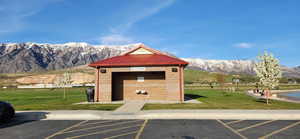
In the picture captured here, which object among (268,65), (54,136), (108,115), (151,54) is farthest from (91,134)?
(268,65)

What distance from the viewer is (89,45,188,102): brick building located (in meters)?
17.5

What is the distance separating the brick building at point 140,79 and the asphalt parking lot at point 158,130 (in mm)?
7996

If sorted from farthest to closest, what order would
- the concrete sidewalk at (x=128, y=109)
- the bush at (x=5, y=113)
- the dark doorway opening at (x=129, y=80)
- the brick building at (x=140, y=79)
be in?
1. the dark doorway opening at (x=129, y=80)
2. the brick building at (x=140, y=79)
3. the concrete sidewalk at (x=128, y=109)
4. the bush at (x=5, y=113)

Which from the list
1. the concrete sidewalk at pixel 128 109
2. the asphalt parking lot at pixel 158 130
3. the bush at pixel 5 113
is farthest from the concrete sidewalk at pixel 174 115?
the asphalt parking lot at pixel 158 130

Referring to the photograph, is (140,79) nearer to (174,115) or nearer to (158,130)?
(174,115)

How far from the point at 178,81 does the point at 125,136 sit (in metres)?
10.9

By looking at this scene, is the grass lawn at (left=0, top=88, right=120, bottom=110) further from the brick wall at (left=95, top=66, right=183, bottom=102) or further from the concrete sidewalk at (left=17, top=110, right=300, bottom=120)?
the brick wall at (left=95, top=66, right=183, bottom=102)

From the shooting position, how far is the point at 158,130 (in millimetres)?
8281

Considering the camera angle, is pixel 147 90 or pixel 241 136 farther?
pixel 147 90

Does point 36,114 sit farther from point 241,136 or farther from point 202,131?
point 241,136

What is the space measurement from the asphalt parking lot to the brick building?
26.2 ft

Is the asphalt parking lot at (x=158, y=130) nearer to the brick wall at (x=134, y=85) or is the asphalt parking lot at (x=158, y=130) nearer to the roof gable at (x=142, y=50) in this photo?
the brick wall at (x=134, y=85)

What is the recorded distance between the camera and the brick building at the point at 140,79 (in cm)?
1755

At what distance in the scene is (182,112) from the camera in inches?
449
